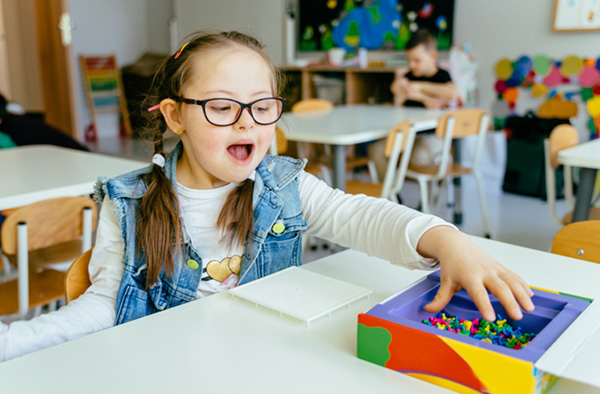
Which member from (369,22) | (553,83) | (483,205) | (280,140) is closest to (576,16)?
(553,83)

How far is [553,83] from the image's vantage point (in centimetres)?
436

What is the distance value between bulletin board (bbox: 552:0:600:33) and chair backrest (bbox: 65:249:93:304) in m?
4.10

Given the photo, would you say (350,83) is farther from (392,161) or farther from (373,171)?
(392,161)

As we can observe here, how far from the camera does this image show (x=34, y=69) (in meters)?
7.35

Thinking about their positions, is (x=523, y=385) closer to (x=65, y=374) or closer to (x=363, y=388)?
(x=363, y=388)

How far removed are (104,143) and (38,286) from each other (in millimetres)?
5207

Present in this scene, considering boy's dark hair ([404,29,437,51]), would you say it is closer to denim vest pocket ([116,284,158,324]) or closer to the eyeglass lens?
the eyeglass lens

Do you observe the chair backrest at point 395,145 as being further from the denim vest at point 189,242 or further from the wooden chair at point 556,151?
the denim vest at point 189,242

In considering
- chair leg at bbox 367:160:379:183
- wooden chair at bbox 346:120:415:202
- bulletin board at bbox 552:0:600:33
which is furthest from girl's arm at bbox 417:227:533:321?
bulletin board at bbox 552:0:600:33

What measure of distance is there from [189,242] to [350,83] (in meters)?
4.38

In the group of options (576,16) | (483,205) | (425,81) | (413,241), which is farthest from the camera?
(576,16)

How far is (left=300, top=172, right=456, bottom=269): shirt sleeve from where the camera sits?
0.88 m

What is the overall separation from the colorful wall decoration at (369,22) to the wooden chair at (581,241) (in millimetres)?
3873

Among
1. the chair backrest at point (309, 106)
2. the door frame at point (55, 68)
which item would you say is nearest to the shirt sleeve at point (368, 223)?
the chair backrest at point (309, 106)
